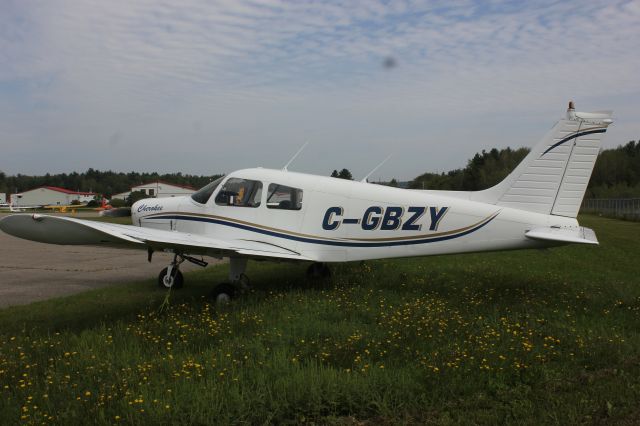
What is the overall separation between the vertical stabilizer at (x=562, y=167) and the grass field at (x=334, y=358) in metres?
1.38

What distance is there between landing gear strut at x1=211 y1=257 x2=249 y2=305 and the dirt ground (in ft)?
10.1

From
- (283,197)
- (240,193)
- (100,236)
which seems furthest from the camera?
(240,193)

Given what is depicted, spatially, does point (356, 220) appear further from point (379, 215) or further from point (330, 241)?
point (330, 241)

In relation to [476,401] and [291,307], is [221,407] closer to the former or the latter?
[476,401]

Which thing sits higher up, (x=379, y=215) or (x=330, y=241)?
(x=379, y=215)

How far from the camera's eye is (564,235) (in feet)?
21.7

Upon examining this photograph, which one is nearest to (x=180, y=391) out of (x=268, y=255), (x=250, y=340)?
(x=250, y=340)

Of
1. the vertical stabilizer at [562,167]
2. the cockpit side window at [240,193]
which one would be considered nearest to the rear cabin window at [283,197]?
the cockpit side window at [240,193]

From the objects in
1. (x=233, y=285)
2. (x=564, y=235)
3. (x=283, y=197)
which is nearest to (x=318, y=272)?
(x=283, y=197)

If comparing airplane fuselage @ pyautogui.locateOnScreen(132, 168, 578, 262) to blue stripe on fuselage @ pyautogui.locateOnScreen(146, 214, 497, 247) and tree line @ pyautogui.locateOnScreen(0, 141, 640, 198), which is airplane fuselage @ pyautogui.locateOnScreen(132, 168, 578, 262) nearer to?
blue stripe on fuselage @ pyautogui.locateOnScreen(146, 214, 497, 247)

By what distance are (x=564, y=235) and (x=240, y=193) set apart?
15.9 feet

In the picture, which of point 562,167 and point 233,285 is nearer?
point 562,167

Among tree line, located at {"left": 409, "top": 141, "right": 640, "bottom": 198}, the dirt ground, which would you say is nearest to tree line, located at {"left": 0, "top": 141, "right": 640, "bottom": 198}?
tree line, located at {"left": 409, "top": 141, "right": 640, "bottom": 198}

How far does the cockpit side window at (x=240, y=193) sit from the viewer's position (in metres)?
7.99
